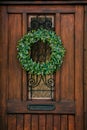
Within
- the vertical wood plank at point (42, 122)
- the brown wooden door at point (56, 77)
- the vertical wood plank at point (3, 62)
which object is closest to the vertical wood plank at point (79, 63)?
the brown wooden door at point (56, 77)

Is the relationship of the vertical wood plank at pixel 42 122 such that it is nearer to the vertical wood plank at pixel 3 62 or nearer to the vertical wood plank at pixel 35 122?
the vertical wood plank at pixel 35 122

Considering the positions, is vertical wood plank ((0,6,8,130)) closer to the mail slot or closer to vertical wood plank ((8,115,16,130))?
vertical wood plank ((8,115,16,130))

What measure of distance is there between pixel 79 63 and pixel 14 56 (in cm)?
83

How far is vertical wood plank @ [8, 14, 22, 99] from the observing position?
571 cm

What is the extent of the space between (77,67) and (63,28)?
528 millimetres

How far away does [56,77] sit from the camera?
569 centimetres

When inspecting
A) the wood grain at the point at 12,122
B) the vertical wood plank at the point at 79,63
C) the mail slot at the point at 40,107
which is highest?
the vertical wood plank at the point at 79,63

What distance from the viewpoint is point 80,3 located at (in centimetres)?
563

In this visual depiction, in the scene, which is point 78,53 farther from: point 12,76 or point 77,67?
point 12,76

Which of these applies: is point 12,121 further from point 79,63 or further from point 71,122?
point 79,63

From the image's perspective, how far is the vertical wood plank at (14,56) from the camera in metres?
5.71

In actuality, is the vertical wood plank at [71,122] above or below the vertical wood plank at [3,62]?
below

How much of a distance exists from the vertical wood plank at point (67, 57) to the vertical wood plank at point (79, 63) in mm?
53

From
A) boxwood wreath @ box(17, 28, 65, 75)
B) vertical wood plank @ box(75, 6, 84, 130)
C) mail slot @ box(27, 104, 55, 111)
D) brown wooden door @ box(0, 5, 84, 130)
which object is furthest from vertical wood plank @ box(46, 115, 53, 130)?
boxwood wreath @ box(17, 28, 65, 75)
